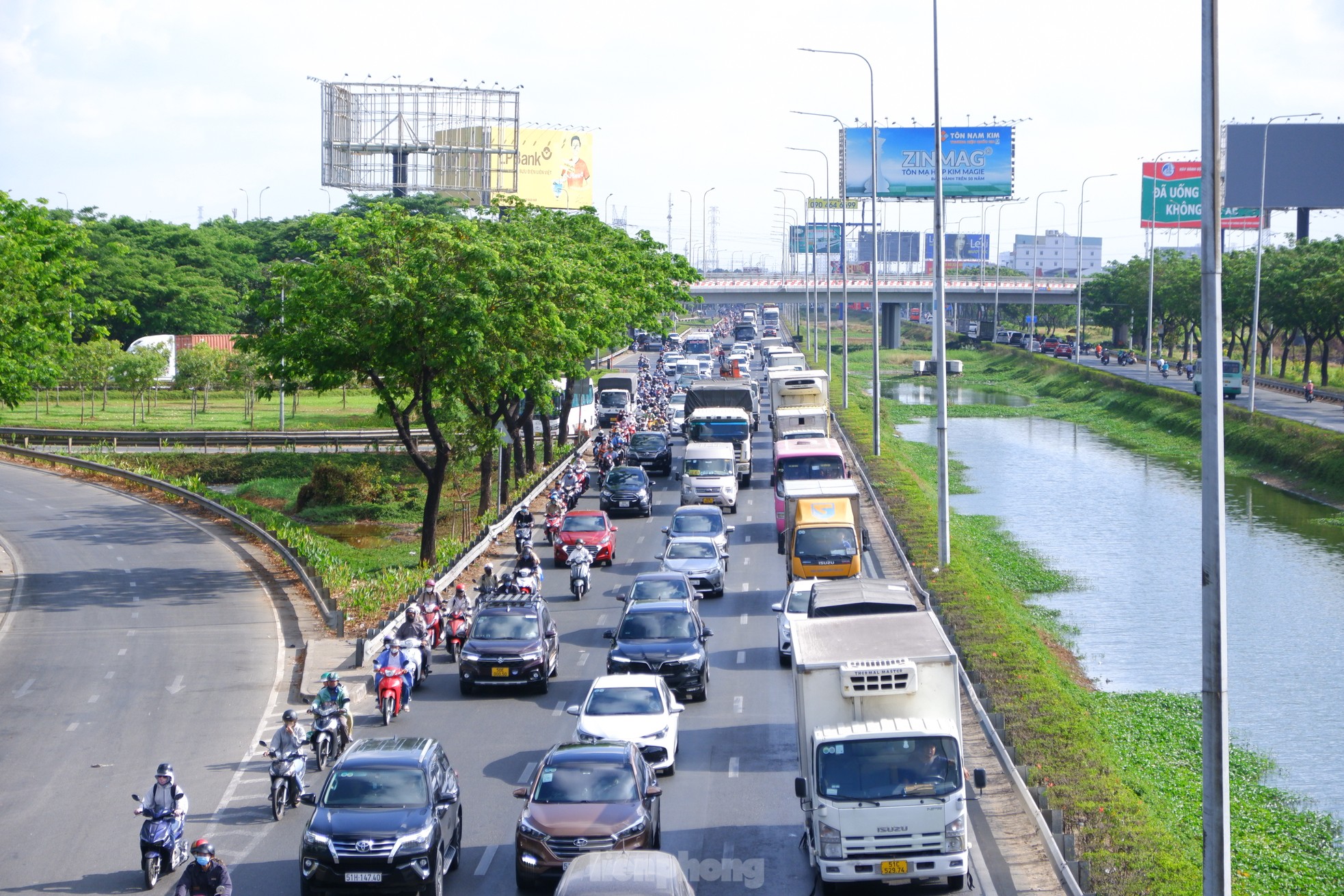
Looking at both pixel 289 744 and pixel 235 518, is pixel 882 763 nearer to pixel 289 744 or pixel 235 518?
pixel 289 744

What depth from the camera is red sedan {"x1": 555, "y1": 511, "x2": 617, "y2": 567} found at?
119 ft

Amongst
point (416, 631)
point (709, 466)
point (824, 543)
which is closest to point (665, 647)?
point (416, 631)

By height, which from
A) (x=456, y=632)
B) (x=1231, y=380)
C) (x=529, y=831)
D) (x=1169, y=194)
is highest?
(x=1169, y=194)

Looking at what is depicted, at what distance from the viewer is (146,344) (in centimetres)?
8631

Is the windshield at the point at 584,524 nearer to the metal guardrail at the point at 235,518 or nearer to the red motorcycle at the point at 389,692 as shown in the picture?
the metal guardrail at the point at 235,518

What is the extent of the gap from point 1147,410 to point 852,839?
68827 millimetres

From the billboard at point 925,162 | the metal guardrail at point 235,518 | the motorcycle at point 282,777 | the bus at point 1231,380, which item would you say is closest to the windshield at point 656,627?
the motorcycle at point 282,777

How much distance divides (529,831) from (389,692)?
8.07 meters

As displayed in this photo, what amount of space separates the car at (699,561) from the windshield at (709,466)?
36.3ft

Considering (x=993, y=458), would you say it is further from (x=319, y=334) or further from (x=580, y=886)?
(x=580, y=886)

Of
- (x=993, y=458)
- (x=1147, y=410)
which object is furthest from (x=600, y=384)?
(x=1147, y=410)

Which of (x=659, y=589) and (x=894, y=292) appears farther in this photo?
(x=894, y=292)

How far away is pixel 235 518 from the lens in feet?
144

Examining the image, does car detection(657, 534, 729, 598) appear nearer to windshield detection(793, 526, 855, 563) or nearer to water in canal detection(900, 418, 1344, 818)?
windshield detection(793, 526, 855, 563)
